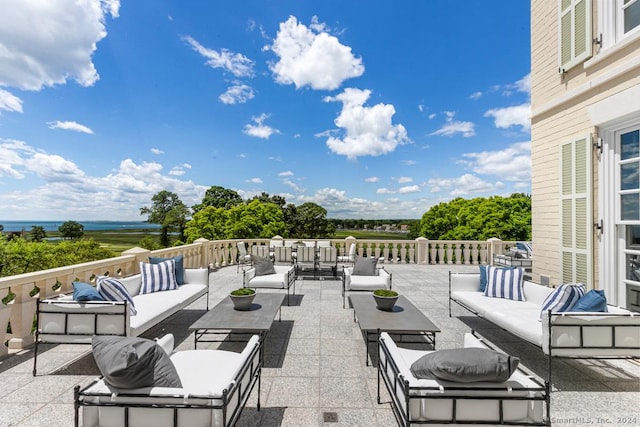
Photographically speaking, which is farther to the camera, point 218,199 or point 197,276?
point 218,199

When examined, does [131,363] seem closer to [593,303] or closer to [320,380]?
[320,380]

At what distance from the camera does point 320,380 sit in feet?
8.57

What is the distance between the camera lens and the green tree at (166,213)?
3638cm

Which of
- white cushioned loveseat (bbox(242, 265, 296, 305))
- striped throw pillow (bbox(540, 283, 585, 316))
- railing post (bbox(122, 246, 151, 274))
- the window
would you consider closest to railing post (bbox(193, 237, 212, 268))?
railing post (bbox(122, 246, 151, 274))

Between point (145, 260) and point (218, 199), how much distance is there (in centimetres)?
3082

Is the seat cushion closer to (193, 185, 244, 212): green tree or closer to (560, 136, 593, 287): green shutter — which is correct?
(560, 136, 593, 287): green shutter

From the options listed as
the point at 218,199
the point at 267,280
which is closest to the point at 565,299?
the point at 267,280

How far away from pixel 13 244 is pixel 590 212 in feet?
66.7

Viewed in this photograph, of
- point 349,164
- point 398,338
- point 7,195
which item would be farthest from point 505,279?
point 7,195

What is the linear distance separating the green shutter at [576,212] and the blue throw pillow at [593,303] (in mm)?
1529

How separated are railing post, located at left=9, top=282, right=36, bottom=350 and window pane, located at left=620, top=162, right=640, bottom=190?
7.47m

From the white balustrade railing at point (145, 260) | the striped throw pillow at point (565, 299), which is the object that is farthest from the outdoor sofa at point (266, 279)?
the striped throw pillow at point (565, 299)

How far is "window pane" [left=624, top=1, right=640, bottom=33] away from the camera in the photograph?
338 cm

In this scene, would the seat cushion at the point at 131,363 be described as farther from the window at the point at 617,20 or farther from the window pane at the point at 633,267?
the window at the point at 617,20
